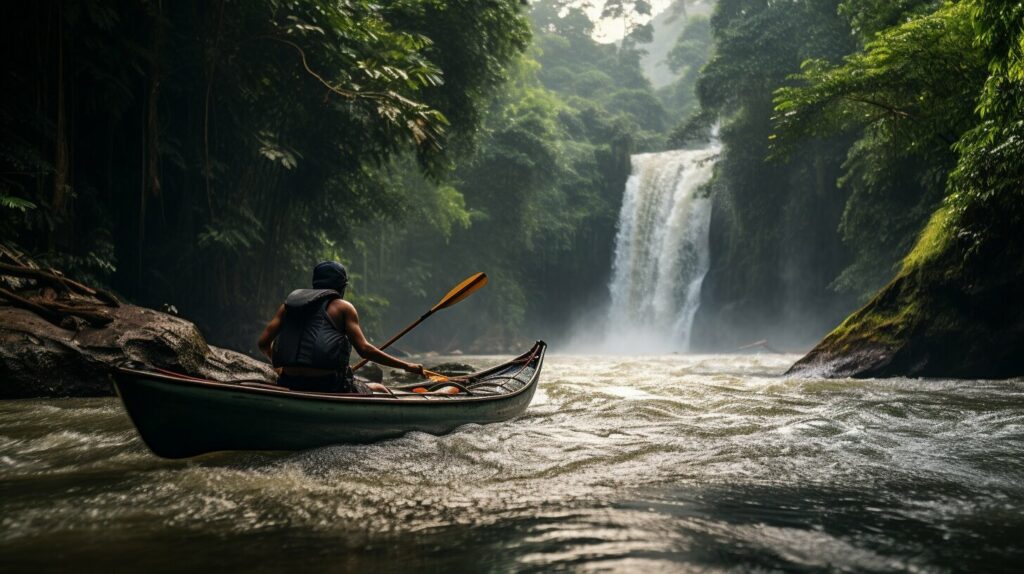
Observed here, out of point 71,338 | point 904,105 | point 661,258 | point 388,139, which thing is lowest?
point 71,338

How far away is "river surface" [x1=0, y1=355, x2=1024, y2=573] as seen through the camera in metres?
2.24

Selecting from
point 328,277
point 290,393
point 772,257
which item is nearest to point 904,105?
point 328,277

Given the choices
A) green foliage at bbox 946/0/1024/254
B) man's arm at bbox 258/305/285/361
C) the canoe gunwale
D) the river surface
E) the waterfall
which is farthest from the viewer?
the waterfall

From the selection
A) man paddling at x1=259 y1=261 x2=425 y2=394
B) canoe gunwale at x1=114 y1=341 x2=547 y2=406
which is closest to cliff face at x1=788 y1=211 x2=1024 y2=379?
canoe gunwale at x1=114 y1=341 x2=547 y2=406

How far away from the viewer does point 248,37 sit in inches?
399

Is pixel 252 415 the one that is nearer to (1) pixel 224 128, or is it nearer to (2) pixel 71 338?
(2) pixel 71 338

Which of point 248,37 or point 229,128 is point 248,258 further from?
point 248,37

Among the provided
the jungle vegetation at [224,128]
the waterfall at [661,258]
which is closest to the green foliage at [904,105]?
the jungle vegetation at [224,128]

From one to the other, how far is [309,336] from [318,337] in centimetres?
6

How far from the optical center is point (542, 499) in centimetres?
306

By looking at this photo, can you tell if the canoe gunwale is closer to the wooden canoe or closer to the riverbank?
the wooden canoe

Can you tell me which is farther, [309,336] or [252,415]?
[309,336]

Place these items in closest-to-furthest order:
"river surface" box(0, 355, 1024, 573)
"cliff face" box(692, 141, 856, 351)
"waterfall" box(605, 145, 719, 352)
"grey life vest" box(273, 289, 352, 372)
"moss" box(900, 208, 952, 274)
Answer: "river surface" box(0, 355, 1024, 573) < "grey life vest" box(273, 289, 352, 372) < "moss" box(900, 208, 952, 274) < "cliff face" box(692, 141, 856, 351) < "waterfall" box(605, 145, 719, 352)

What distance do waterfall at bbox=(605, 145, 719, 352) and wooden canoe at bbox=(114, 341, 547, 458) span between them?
73.7 feet
